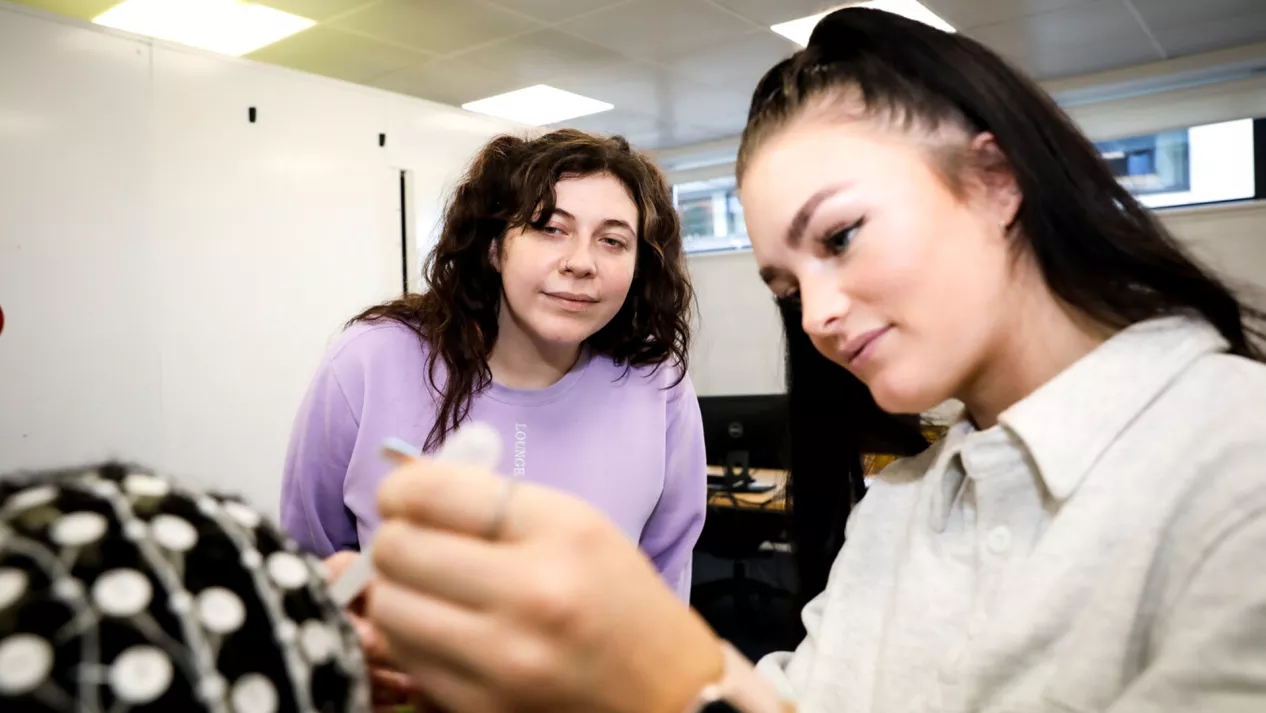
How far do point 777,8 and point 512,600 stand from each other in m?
3.45

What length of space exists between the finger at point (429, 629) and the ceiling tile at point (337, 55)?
363 centimetres

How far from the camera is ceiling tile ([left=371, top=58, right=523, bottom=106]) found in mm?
3998

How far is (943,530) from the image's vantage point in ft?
2.42

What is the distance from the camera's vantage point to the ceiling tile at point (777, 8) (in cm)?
327

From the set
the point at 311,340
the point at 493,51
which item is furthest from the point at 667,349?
the point at 493,51

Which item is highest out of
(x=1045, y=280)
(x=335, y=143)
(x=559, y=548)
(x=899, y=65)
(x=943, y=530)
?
(x=335, y=143)

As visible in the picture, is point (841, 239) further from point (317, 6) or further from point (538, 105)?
point (538, 105)

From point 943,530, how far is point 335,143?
3.04 metres

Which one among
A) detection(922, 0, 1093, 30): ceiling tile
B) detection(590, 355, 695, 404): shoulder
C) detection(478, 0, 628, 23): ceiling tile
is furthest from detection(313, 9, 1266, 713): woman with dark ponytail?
detection(922, 0, 1093, 30): ceiling tile

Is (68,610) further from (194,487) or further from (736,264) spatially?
(736,264)

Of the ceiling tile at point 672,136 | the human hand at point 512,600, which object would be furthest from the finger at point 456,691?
the ceiling tile at point 672,136

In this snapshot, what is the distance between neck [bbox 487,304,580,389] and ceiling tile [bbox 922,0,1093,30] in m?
2.84

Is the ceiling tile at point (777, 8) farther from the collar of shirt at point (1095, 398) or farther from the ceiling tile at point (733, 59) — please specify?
the collar of shirt at point (1095, 398)

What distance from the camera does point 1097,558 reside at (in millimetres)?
566
